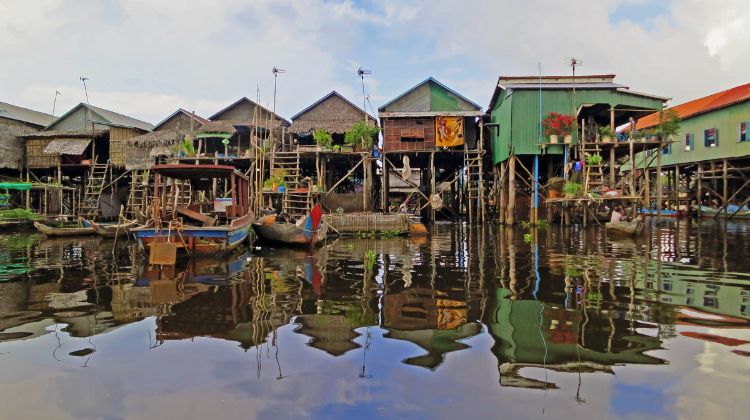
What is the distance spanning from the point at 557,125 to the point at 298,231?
1323 centimetres

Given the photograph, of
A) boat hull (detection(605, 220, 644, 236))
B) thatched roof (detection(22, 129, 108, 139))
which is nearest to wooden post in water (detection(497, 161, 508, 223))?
boat hull (detection(605, 220, 644, 236))

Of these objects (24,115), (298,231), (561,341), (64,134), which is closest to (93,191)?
(64,134)

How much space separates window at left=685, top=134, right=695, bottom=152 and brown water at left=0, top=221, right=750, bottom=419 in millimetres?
23383

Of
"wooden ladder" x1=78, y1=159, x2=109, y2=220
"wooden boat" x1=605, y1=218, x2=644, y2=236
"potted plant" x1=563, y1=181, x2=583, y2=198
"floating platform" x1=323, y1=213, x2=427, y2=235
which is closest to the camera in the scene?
"wooden boat" x1=605, y1=218, x2=644, y2=236

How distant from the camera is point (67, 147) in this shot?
87.5ft

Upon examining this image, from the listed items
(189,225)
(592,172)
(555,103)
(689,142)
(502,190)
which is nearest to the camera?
(189,225)

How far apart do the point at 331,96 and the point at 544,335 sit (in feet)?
76.1

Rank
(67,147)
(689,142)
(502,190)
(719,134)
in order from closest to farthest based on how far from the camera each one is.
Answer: (502,190) < (719,134) < (67,147) < (689,142)

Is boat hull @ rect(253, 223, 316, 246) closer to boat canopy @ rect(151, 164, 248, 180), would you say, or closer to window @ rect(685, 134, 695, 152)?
boat canopy @ rect(151, 164, 248, 180)

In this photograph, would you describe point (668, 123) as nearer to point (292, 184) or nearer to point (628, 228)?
point (628, 228)

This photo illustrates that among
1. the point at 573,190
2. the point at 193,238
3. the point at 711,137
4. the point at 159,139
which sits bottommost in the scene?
the point at 193,238

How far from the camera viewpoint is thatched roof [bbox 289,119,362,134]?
23.5 metres

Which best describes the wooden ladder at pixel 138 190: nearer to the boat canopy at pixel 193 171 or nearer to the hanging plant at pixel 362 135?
the hanging plant at pixel 362 135

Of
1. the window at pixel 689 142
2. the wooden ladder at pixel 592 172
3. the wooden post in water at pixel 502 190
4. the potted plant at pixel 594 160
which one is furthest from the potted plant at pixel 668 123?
the window at pixel 689 142
